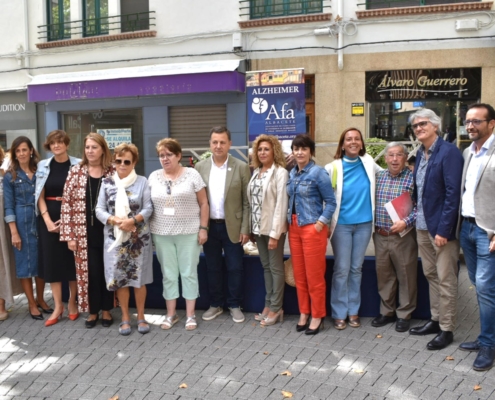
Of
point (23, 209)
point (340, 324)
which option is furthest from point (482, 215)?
point (23, 209)

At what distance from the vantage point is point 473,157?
4.24m

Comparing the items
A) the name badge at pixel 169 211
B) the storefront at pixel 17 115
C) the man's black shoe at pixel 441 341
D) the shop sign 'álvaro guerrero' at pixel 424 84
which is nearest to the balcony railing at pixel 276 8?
the shop sign 'álvaro guerrero' at pixel 424 84

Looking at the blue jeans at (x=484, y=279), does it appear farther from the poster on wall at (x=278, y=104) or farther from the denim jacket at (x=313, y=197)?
the poster on wall at (x=278, y=104)

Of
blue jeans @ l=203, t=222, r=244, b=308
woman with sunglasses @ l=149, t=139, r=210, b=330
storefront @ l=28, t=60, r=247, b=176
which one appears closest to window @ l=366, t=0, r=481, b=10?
storefront @ l=28, t=60, r=247, b=176

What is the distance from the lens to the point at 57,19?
14898 millimetres

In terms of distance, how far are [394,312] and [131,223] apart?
252cm

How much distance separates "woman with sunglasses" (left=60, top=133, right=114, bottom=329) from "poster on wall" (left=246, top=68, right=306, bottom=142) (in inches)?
198

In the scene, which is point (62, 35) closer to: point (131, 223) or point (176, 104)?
point (176, 104)

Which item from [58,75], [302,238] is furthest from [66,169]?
[58,75]

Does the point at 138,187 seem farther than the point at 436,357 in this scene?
Yes

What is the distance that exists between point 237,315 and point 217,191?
1200 mm

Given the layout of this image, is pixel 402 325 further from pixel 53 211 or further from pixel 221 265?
pixel 53 211

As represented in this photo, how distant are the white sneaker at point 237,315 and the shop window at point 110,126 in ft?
31.3

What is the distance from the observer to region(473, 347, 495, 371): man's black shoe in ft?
13.2
